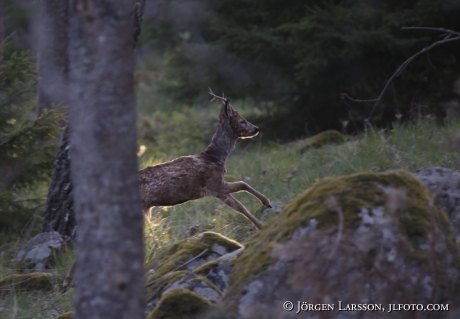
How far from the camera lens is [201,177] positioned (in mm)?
6199

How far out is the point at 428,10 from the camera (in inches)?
373

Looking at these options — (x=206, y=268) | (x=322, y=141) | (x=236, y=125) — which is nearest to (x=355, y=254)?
(x=206, y=268)

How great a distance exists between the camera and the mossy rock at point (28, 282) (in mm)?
5730

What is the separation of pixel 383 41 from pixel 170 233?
191 inches

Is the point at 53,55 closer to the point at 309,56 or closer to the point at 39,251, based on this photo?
the point at 309,56

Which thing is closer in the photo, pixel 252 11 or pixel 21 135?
pixel 21 135

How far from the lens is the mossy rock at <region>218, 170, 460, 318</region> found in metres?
3.41

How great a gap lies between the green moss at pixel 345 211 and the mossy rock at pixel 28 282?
2.51 metres

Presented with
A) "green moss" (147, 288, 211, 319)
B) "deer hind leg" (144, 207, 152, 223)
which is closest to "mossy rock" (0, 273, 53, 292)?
"deer hind leg" (144, 207, 152, 223)

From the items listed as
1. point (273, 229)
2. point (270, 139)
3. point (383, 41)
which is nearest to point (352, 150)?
point (383, 41)

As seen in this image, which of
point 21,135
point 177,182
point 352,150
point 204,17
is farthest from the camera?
point 204,17

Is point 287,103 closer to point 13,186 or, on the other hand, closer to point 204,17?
point 204,17

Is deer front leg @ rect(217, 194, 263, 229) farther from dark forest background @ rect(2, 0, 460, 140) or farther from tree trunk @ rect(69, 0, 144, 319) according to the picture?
dark forest background @ rect(2, 0, 460, 140)

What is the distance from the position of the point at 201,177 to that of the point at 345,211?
266 cm
